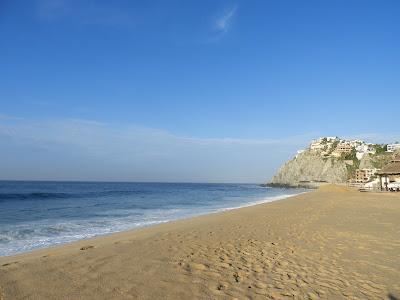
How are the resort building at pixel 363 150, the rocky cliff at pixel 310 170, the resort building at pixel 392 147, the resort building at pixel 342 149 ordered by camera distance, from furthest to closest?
the resort building at pixel 342 149 < the rocky cliff at pixel 310 170 < the resort building at pixel 363 150 < the resort building at pixel 392 147

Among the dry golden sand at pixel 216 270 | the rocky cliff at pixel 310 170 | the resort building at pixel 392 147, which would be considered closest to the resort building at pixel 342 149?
the rocky cliff at pixel 310 170

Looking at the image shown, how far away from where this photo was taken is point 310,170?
145 meters

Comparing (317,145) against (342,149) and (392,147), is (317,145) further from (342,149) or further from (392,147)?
(392,147)

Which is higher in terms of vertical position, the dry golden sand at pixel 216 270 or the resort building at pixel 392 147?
the resort building at pixel 392 147

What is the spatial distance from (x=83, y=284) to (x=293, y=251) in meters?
5.20

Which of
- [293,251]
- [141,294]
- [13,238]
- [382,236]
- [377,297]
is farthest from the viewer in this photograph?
[13,238]

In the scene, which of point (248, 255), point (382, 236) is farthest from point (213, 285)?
point (382, 236)

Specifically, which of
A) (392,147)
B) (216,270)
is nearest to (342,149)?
(392,147)

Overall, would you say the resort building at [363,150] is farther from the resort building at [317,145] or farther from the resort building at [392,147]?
the resort building at [317,145]

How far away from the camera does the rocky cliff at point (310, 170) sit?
13125 cm

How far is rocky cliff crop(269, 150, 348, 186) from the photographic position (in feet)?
431

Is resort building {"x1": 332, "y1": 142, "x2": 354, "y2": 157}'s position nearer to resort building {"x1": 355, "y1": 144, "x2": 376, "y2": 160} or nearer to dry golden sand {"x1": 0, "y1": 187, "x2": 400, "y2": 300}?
resort building {"x1": 355, "y1": 144, "x2": 376, "y2": 160}

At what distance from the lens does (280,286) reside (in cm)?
538

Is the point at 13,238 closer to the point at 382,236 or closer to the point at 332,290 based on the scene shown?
the point at 332,290
